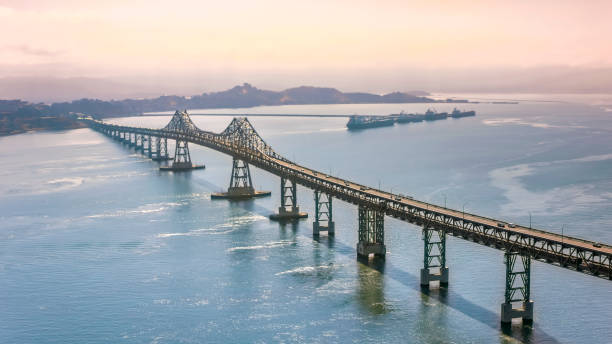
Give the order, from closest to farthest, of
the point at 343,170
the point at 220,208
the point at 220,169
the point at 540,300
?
1. the point at 540,300
2. the point at 220,208
3. the point at 343,170
4. the point at 220,169

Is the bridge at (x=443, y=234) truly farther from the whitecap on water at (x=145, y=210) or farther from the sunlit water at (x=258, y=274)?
the whitecap on water at (x=145, y=210)

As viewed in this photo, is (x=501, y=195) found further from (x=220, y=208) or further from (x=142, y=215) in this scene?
(x=142, y=215)

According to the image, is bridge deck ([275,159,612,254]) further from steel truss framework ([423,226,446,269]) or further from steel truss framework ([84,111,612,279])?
steel truss framework ([423,226,446,269])

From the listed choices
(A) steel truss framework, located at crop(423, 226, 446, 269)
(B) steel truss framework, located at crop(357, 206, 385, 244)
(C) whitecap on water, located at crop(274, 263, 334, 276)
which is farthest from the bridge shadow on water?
(C) whitecap on water, located at crop(274, 263, 334, 276)

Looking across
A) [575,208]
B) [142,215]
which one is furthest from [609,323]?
[142,215]

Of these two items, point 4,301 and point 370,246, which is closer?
point 4,301

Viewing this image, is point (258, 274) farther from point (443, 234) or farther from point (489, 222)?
point (489, 222)
